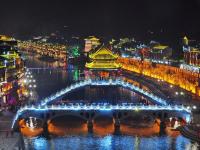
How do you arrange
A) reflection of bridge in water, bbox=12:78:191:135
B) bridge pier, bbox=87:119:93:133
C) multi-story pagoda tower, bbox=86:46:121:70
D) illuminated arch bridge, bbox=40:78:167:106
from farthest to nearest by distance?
multi-story pagoda tower, bbox=86:46:121:70 < illuminated arch bridge, bbox=40:78:167:106 < bridge pier, bbox=87:119:93:133 < reflection of bridge in water, bbox=12:78:191:135

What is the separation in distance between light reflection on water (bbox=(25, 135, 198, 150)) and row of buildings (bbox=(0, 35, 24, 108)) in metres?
12.1

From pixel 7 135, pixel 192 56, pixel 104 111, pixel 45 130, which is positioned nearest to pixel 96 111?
pixel 104 111

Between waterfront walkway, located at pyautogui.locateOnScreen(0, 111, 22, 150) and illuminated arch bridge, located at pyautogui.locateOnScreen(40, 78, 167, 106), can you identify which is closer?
waterfront walkway, located at pyautogui.locateOnScreen(0, 111, 22, 150)

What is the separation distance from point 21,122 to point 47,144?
7.31 m

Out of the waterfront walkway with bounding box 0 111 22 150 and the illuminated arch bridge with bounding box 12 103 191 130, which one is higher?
the illuminated arch bridge with bounding box 12 103 191 130

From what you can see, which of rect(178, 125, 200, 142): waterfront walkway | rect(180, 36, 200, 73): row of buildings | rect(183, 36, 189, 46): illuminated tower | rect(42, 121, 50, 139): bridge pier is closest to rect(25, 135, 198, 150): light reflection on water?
rect(178, 125, 200, 142): waterfront walkway

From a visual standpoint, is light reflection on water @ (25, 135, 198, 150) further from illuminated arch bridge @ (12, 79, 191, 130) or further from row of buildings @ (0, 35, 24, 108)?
row of buildings @ (0, 35, 24, 108)

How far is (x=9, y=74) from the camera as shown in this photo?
71.3 metres

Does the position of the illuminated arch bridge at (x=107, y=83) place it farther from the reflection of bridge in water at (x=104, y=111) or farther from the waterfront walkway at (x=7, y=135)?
the waterfront walkway at (x=7, y=135)

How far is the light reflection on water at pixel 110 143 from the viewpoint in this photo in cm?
4872

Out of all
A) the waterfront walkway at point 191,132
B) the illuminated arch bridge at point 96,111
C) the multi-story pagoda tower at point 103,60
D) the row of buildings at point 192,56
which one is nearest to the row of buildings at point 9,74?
the illuminated arch bridge at point 96,111

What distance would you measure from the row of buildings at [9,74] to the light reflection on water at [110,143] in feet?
39.6

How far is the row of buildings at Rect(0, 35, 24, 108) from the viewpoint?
213 feet

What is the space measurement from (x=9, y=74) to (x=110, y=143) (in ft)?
82.5
